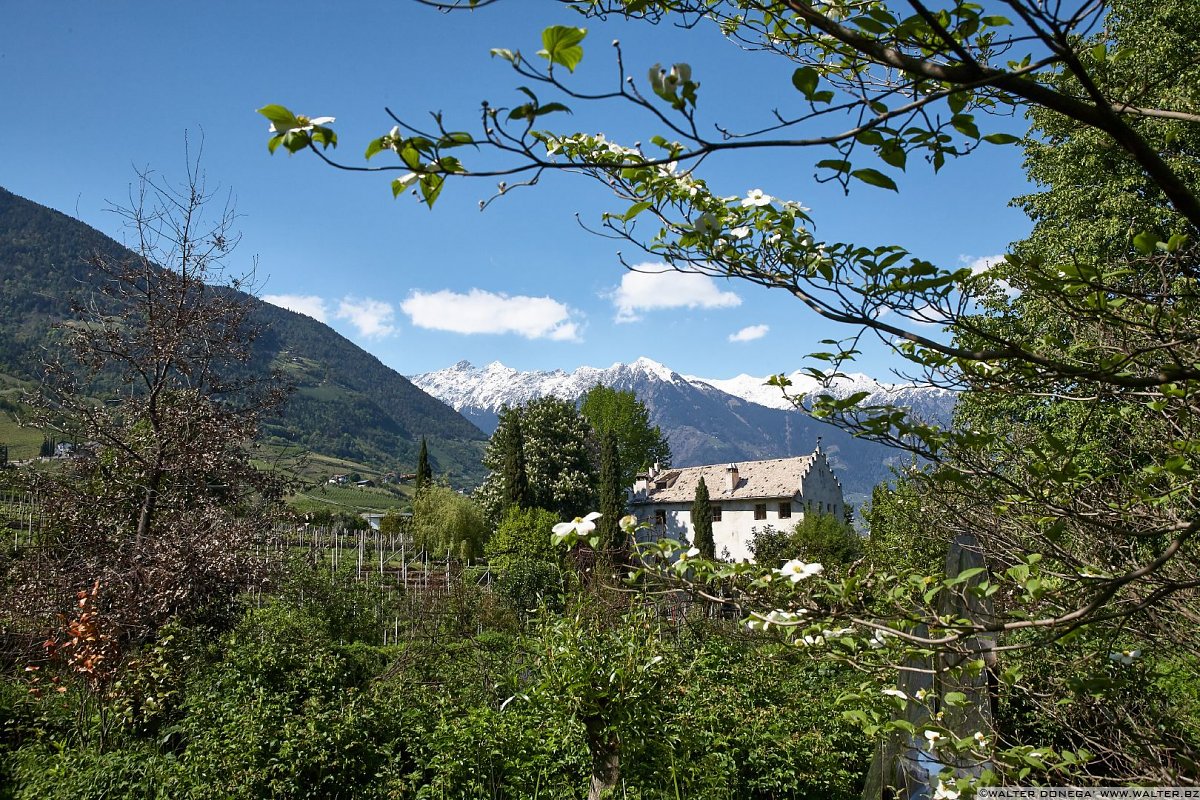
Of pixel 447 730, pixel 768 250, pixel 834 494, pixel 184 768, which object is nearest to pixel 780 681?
pixel 447 730

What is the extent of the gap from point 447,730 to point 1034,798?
3.52 m

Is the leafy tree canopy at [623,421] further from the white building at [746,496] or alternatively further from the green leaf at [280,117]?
the green leaf at [280,117]

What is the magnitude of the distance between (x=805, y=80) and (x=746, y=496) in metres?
39.1

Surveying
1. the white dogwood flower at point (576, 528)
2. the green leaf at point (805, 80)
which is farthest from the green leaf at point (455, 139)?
the white dogwood flower at point (576, 528)

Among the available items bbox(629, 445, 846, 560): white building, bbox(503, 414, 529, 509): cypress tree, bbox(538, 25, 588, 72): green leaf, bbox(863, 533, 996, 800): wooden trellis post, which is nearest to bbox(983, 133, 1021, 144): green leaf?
bbox(538, 25, 588, 72): green leaf

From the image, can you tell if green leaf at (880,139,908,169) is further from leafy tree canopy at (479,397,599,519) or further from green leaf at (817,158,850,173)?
leafy tree canopy at (479,397,599,519)

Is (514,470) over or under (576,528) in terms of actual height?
over

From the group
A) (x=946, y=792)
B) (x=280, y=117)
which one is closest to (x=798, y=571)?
(x=946, y=792)

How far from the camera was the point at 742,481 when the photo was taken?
40562 millimetres

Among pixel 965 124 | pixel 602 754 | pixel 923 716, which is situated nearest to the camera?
pixel 965 124

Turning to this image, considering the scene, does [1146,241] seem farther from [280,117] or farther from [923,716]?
[923,716]

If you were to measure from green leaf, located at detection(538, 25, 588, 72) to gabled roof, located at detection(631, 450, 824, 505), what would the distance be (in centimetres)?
3733

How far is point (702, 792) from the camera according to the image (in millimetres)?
3898

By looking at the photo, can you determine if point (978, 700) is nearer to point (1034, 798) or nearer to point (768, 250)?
point (1034, 798)
